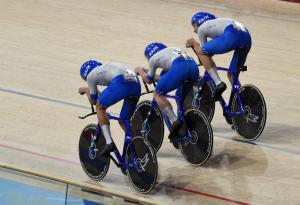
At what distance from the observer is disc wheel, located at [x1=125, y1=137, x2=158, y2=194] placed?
21.8ft

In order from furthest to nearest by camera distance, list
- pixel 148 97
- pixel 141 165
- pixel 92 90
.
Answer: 1. pixel 148 97
2. pixel 92 90
3. pixel 141 165

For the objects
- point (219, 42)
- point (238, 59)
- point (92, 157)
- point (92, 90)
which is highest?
point (219, 42)

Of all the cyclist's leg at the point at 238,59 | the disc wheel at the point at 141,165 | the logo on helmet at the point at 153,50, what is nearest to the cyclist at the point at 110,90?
the disc wheel at the point at 141,165

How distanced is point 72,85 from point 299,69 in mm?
3260

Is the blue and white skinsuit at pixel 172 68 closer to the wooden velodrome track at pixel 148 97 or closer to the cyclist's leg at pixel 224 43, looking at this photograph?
the cyclist's leg at pixel 224 43

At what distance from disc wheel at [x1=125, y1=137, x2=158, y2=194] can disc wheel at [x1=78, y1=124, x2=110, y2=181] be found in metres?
0.30

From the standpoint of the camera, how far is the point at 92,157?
283 inches

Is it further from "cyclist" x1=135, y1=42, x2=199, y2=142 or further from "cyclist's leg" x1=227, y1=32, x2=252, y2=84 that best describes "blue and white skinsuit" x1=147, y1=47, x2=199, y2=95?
"cyclist's leg" x1=227, y1=32, x2=252, y2=84

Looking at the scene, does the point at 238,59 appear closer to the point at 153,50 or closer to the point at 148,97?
the point at 153,50

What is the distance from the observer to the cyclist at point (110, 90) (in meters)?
6.82

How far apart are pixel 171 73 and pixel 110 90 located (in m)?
0.60

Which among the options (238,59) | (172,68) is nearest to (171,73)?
(172,68)

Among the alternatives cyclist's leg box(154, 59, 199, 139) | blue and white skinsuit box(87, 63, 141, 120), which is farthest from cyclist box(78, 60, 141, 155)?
cyclist's leg box(154, 59, 199, 139)

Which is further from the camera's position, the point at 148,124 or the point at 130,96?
the point at 148,124
